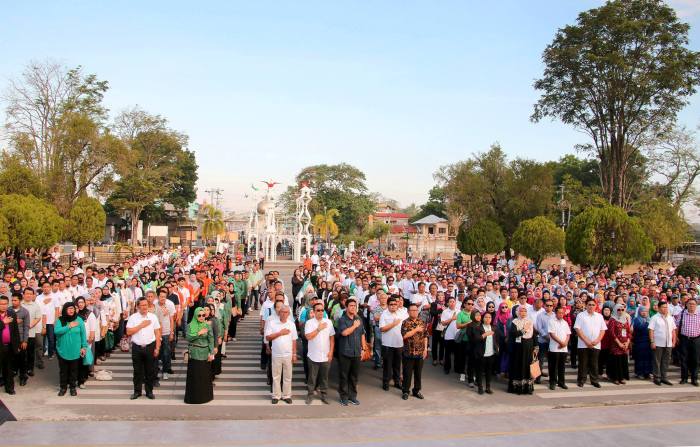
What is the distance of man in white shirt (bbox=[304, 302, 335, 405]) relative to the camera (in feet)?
28.3

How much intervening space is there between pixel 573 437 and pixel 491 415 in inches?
49.1

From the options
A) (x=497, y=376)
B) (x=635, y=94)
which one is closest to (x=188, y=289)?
(x=497, y=376)

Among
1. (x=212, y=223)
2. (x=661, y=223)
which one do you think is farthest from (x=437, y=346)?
(x=212, y=223)

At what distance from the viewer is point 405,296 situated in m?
14.8

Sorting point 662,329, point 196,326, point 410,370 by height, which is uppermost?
point 196,326

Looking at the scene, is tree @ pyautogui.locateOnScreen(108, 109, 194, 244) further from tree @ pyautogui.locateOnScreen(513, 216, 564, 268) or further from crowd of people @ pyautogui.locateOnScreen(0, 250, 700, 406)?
crowd of people @ pyautogui.locateOnScreen(0, 250, 700, 406)

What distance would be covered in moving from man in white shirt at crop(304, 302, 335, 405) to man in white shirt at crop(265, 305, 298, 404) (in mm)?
248

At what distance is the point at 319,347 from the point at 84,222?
30.4m

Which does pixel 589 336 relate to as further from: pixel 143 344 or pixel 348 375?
pixel 143 344

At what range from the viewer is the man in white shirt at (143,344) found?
8.54m

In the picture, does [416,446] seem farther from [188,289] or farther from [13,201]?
[13,201]

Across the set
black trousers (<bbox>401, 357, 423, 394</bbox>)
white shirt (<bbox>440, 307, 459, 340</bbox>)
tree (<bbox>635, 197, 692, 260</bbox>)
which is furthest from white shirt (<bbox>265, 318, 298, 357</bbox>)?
tree (<bbox>635, 197, 692, 260</bbox>)

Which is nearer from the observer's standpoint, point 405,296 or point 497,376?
point 497,376

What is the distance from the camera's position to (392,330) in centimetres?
927
